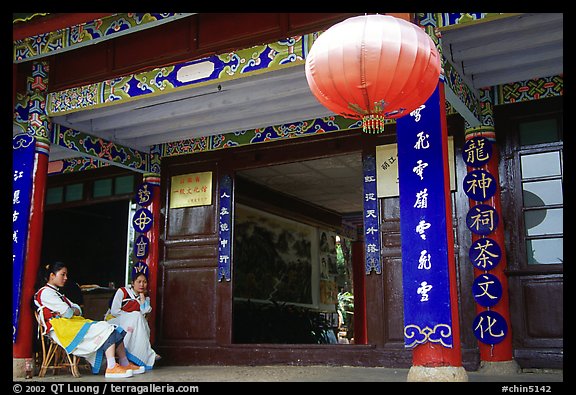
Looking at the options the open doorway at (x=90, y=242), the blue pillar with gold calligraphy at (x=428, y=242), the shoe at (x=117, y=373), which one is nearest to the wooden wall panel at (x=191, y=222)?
the shoe at (x=117, y=373)

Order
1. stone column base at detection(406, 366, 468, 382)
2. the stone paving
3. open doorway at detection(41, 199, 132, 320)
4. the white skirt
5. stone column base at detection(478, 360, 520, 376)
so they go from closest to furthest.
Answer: stone column base at detection(406, 366, 468, 382), the stone paving, stone column base at detection(478, 360, 520, 376), the white skirt, open doorway at detection(41, 199, 132, 320)

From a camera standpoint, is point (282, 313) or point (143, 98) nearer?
point (143, 98)

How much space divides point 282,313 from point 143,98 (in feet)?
16.3

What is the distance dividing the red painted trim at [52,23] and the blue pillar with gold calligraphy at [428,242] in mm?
3238

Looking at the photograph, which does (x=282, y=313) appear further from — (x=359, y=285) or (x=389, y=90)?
(x=389, y=90)

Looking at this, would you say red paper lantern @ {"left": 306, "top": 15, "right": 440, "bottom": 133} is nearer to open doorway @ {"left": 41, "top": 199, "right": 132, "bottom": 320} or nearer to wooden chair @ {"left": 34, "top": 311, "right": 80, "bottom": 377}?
wooden chair @ {"left": 34, "top": 311, "right": 80, "bottom": 377}

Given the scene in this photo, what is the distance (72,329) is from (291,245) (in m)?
6.04

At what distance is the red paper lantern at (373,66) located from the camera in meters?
3.45

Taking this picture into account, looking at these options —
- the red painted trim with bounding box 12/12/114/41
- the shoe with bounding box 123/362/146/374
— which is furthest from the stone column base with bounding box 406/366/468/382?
the red painted trim with bounding box 12/12/114/41

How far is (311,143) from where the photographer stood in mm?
7230

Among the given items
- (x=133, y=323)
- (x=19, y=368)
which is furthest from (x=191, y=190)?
(x=19, y=368)

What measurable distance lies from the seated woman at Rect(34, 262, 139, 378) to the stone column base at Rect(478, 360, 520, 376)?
3.59 meters

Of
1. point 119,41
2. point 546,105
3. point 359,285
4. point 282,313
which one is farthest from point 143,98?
point 359,285

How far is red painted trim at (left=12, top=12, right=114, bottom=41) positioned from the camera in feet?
18.3
